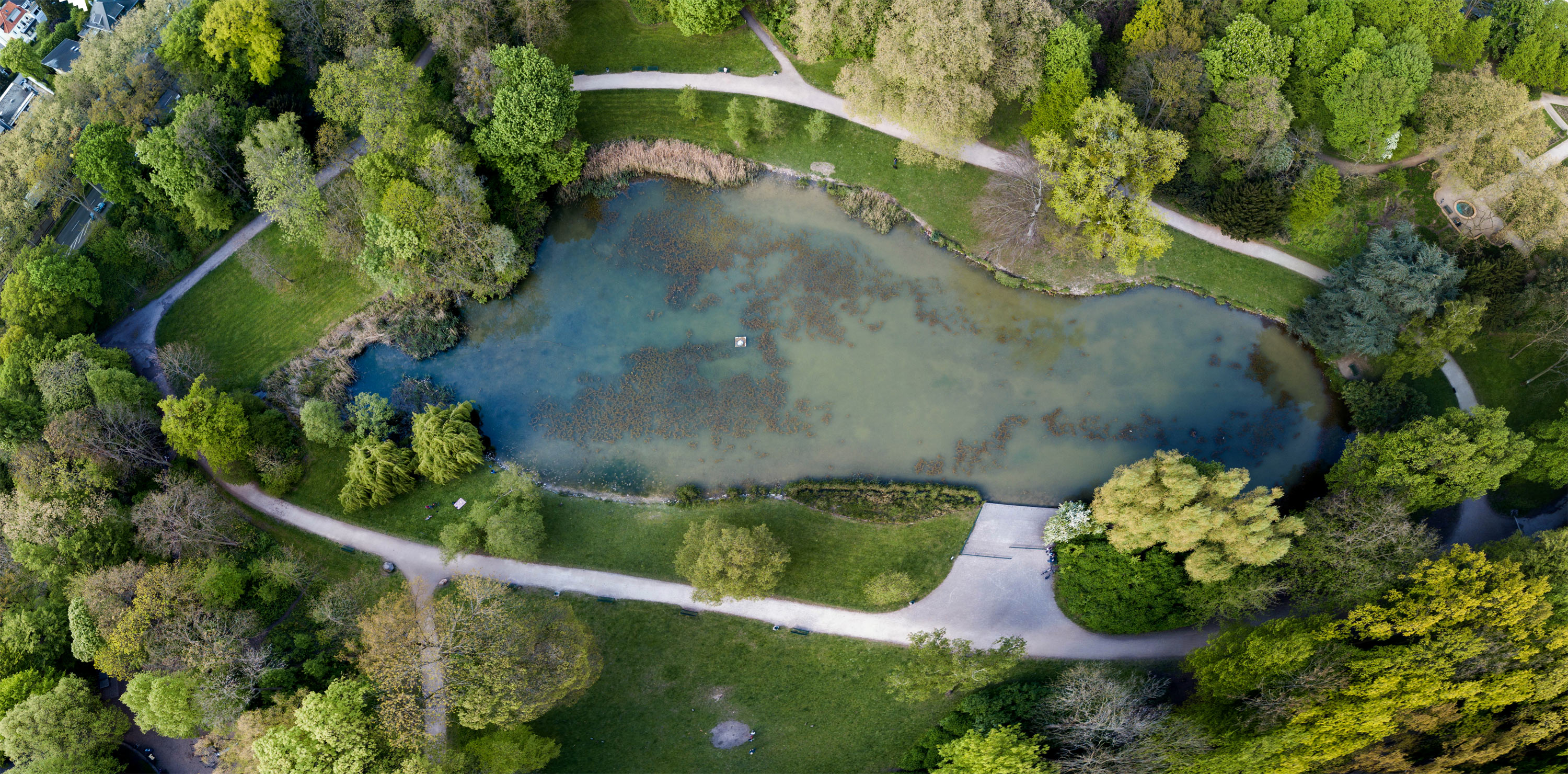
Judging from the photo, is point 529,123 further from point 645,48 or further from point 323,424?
point 323,424

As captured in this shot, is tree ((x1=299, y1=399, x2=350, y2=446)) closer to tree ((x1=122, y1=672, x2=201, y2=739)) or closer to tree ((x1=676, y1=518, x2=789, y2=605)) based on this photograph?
tree ((x1=122, y1=672, x2=201, y2=739))

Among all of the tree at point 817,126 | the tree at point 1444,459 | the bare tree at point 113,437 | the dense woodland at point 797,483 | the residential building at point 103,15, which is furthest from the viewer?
the residential building at point 103,15

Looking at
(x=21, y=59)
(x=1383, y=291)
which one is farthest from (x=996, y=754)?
(x=21, y=59)

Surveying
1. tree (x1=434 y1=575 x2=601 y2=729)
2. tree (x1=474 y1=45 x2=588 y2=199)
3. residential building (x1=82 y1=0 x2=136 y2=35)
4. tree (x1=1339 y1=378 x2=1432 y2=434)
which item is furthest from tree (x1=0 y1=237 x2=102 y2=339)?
tree (x1=1339 y1=378 x2=1432 y2=434)

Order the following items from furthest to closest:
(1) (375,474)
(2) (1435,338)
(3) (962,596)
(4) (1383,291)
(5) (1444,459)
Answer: (1) (375,474) → (3) (962,596) → (4) (1383,291) → (2) (1435,338) → (5) (1444,459)

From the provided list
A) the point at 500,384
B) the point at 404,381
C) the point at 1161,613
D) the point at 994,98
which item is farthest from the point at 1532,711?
the point at 404,381

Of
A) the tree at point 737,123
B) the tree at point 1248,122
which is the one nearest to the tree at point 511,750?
the tree at point 737,123

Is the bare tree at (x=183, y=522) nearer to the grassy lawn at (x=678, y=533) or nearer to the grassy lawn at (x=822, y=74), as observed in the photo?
the grassy lawn at (x=678, y=533)
